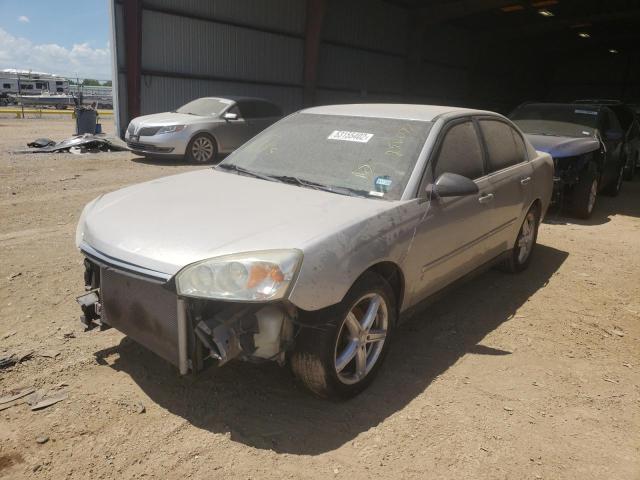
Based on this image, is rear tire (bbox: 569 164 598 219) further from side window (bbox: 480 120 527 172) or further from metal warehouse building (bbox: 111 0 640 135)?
metal warehouse building (bbox: 111 0 640 135)

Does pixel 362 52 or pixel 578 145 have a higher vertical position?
pixel 362 52

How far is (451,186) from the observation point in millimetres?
3109

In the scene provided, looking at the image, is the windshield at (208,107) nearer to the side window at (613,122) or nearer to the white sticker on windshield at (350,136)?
the side window at (613,122)

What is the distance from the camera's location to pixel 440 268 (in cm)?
339

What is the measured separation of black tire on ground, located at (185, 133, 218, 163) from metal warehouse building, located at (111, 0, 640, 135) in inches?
178

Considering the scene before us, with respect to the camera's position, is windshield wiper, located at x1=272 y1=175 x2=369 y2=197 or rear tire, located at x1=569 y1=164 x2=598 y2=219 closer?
windshield wiper, located at x1=272 y1=175 x2=369 y2=197

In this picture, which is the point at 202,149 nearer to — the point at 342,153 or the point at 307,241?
the point at 342,153

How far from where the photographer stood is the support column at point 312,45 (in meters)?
18.2

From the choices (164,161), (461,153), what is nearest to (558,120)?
(461,153)

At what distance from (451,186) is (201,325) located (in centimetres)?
171

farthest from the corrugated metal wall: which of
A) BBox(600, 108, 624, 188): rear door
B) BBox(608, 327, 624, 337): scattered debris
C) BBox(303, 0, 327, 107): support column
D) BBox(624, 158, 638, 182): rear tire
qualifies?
BBox(608, 327, 624, 337): scattered debris

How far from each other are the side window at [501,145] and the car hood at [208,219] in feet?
5.06

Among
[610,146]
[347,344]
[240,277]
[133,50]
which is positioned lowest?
[347,344]

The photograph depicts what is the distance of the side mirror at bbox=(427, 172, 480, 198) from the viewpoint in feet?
10.2
